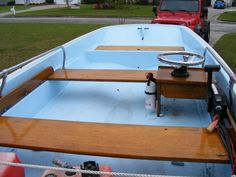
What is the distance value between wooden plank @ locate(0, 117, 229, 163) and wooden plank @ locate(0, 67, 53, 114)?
0.25 metres

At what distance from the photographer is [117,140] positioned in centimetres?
194

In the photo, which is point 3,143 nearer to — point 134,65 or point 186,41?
point 134,65

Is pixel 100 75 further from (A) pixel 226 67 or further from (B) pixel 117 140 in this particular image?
(B) pixel 117 140

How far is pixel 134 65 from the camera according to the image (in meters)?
4.62

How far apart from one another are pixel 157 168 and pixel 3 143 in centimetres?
99

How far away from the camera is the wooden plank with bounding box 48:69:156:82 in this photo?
308 cm

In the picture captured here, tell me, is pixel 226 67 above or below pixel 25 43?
above

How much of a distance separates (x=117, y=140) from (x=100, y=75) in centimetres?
139

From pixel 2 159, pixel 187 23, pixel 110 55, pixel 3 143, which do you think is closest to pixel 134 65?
pixel 110 55

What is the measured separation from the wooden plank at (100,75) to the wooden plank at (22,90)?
3.5 inches

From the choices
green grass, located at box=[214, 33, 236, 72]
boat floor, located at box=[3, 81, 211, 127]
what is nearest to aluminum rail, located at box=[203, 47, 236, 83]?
boat floor, located at box=[3, 81, 211, 127]

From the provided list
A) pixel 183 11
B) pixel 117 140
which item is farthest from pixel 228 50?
pixel 117 140

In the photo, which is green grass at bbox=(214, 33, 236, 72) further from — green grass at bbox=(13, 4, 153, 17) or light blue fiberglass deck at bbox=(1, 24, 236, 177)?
green grass at bbox=(13, 4, 153, 17)

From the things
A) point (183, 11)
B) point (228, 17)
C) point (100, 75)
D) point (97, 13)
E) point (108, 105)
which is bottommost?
point (228, 17)
